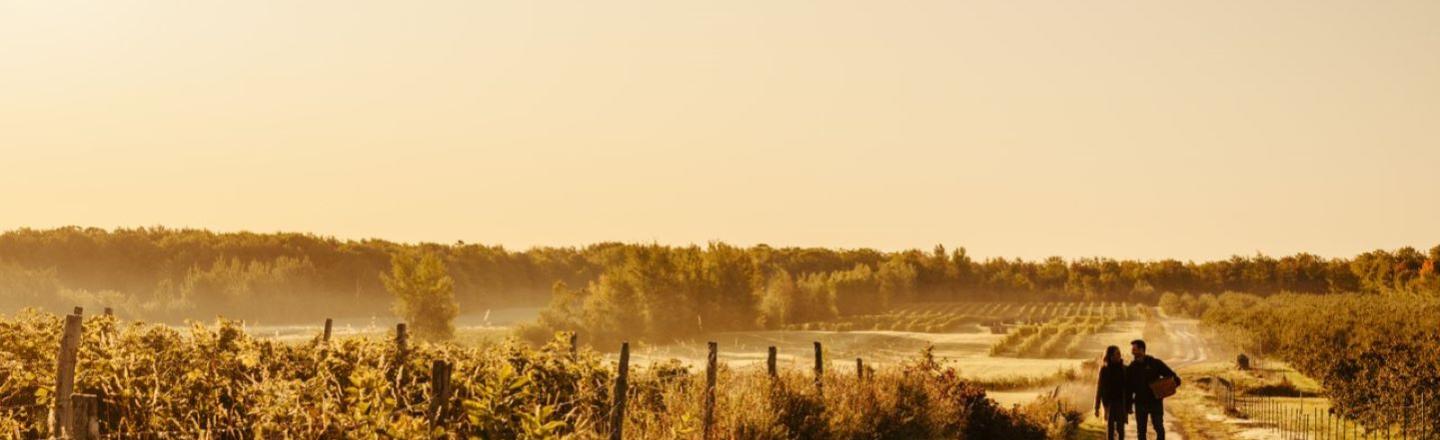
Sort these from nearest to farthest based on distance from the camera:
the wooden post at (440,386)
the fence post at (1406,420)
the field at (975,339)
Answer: the wooden post at (440,386)
the fence post at (1406,420)
the field at (975,339)

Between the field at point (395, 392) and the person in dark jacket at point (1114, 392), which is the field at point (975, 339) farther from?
the field at point (395, 392)

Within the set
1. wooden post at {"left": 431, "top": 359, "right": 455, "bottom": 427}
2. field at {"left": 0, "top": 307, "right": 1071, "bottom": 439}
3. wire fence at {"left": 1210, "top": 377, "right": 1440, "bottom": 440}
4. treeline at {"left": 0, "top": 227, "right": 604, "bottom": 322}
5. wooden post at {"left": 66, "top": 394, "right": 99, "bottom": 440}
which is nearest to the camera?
wooden post at {"left": 66, "top": 394, "right": 99, "bottom": 440}

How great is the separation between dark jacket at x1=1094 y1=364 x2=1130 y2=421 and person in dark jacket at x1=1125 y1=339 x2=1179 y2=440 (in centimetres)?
10

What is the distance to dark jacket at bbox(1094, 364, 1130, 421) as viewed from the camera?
18641mm

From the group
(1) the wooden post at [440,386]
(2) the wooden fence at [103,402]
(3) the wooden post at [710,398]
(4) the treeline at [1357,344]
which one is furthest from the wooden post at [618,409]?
(4) the treeline at [1357,344]

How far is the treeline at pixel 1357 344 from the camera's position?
27.0 metres

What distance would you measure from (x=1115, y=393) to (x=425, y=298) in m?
55.5

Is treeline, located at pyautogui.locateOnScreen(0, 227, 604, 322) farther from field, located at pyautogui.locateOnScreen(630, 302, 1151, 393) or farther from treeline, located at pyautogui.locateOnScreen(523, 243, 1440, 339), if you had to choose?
field, located at pyautogui.locateOnScreen(630, 302, 1151, 393)

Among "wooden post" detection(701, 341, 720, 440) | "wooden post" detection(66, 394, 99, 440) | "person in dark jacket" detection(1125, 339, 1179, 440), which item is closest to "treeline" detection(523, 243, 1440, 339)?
"person in dark jacket" detection(1125, 339, 1179, 440)

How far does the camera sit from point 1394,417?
25.9m

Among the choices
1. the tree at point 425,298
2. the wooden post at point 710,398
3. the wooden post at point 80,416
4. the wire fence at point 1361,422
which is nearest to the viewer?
the wooden post at point 80,416

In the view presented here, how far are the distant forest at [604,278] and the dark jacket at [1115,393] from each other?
2210 inches

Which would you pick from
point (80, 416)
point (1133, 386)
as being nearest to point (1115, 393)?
point (1133, 386)

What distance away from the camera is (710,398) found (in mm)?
15328
